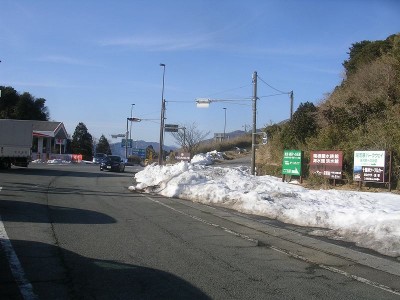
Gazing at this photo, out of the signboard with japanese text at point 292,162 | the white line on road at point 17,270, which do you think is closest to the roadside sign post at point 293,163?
the signboard with japanese text at point 292,162

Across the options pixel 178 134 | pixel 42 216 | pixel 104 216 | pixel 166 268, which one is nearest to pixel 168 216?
pixel 104 216

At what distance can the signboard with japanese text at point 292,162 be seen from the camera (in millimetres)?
25859

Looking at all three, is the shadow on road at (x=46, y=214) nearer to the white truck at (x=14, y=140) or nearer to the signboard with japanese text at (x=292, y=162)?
the signboard with japanese text at (x=292, y=162)

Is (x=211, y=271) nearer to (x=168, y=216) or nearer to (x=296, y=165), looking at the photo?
(x=168, y=216)

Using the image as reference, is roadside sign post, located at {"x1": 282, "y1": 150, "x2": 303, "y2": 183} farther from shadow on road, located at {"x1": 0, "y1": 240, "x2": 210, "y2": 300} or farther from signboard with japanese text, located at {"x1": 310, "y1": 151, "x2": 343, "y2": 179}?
shadow on road, located at {"x1": 0, "y1": 240, "x2": 210, "y2": 300}

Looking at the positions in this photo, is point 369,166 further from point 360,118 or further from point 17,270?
point 17,270

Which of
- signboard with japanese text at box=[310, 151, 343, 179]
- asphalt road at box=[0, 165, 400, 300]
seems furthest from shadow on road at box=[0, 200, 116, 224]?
signboard with japanese text at box=[310, 151, 343, 179]

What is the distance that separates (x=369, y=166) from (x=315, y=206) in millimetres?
7533

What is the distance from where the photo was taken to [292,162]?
2642 centimetres

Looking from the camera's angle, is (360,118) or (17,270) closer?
(17,270)

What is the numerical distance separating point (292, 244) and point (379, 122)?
632 inches

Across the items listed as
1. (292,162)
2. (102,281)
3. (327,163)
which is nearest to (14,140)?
(292,162)

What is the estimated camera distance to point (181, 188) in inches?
808

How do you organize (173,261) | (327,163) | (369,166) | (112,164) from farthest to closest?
(112,164) < (327,163) < (369,166) < (173,261)
